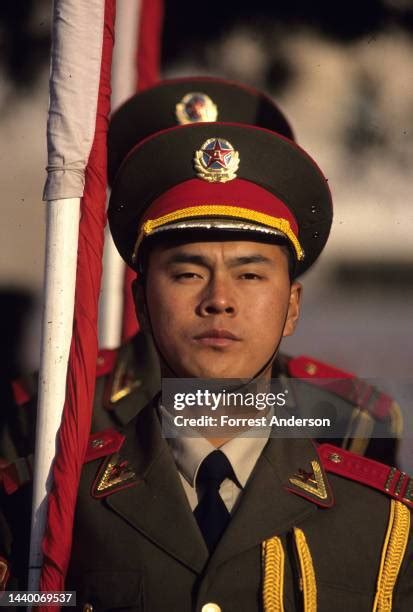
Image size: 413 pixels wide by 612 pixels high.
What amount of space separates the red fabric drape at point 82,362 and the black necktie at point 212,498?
321 millimetres

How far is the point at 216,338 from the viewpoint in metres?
2.44

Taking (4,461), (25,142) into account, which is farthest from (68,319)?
(25,142)

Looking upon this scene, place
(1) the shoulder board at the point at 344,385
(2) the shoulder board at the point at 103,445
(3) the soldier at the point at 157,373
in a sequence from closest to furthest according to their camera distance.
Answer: (2) the shoulder board at the point at 103,445
(3) the soldier at the point at 157,373
(1) the shoulder board at the point at 344,385

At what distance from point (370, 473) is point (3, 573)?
101 cm

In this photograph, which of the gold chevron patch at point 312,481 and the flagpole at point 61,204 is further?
the gold chevron patch at point 312,481

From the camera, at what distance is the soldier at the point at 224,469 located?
95.4 inches

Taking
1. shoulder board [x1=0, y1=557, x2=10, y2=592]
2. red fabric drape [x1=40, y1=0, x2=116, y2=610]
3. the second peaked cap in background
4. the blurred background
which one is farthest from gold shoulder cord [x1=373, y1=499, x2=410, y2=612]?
the second peaked cap in background

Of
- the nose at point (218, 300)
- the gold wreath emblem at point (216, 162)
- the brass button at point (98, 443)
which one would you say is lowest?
the brass button at point (98, 443)

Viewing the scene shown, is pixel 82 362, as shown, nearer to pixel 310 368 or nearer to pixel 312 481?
pixel 312 481

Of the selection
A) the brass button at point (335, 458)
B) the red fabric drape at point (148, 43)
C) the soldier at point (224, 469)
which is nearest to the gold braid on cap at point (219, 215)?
the soldier at point (224, 469)

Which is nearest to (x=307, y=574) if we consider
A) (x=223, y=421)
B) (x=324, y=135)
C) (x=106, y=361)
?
(x=223, y=421)

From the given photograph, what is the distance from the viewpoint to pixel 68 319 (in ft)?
8.17

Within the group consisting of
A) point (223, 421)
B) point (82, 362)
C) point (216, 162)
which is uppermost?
point (216, 162)

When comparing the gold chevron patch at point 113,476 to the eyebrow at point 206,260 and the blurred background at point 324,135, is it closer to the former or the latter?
the eyebrow at point 206,260
